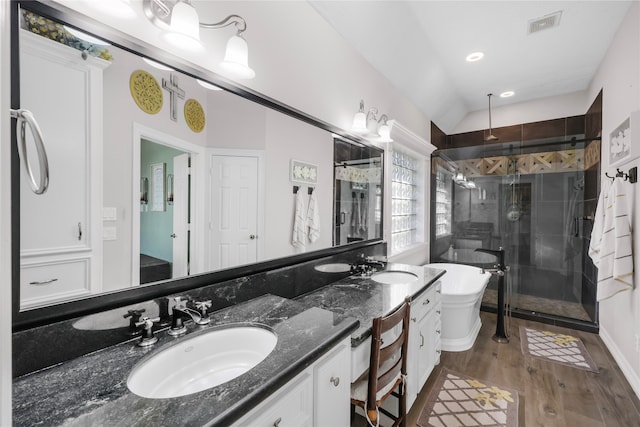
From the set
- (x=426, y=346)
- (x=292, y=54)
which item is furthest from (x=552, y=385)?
(x=292, y=54)

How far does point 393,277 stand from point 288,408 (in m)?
1.61

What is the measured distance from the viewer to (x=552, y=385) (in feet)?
7.09

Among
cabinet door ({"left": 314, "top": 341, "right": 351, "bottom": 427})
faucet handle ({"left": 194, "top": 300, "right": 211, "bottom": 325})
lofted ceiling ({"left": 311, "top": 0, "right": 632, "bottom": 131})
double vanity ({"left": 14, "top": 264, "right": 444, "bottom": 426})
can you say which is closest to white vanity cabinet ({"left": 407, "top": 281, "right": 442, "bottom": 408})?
double vanity ({"left": 14, "top": 264, "right": 444, "bottom": 426})

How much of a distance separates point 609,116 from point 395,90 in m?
2.00

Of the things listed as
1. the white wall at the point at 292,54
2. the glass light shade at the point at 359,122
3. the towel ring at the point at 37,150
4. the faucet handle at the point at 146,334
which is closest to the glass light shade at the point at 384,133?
the white wall at the point at 292,54

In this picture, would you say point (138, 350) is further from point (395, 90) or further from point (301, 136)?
point (395, 90)

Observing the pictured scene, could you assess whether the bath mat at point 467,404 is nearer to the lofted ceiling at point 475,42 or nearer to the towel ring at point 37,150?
the towel ring at point 37,150

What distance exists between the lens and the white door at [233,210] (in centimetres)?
135

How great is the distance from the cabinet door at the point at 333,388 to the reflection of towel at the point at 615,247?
2321 millimetres

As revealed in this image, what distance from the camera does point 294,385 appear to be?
89 cm

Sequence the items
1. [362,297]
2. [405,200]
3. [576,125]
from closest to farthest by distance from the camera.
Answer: [362,297] → [405,200] → [576,125]

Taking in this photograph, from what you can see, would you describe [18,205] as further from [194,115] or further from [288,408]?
[288,408]

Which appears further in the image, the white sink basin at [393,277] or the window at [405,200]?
the window at [405,200]

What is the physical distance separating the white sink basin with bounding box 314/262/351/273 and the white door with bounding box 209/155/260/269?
56cm
